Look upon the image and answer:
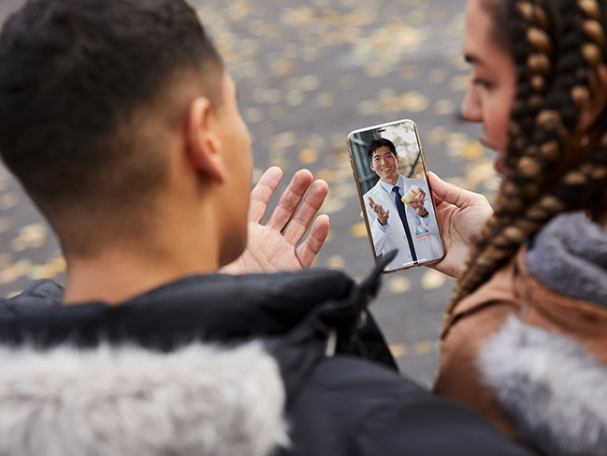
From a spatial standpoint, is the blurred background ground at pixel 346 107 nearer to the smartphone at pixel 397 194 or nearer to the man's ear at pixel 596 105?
the smartphone at pixel 397 194

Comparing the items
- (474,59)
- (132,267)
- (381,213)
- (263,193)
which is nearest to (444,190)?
(381,213)

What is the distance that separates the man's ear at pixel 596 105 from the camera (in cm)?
139

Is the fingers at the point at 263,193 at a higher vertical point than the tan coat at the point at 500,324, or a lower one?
lower

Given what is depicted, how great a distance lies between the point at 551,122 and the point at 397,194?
88 centimetres

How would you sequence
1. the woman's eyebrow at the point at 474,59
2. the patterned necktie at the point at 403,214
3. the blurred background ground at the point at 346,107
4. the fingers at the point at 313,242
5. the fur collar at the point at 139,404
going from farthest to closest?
the blurred background ground at the point at 346,107, the fingers at the point at 313,242, the patterned necktie at the point at 403,214, the woman's eyebrow at the point at 474,59, the fur collar at the point at 139,404

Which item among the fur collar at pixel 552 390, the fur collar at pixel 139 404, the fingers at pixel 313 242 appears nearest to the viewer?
the fur collar at pixel 139 404

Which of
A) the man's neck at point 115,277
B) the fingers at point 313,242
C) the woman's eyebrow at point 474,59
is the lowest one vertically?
the fingers at point 313,242

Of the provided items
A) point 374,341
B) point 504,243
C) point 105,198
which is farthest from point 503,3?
point 105,198

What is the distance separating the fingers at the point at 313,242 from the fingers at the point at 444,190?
0.37 metres

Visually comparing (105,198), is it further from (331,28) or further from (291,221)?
(331,28)

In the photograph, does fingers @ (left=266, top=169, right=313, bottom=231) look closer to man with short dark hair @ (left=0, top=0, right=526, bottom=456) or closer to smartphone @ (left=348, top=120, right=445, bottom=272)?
smartphone @ (left=348, top=120, right=445, bottom=272)

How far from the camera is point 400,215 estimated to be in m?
2.25

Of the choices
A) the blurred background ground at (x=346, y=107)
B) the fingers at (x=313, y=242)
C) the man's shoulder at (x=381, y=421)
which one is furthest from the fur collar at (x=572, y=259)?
the blurred background ground at (x=346, y=107)

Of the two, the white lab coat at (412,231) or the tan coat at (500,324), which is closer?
the tan coat at (500,324)
